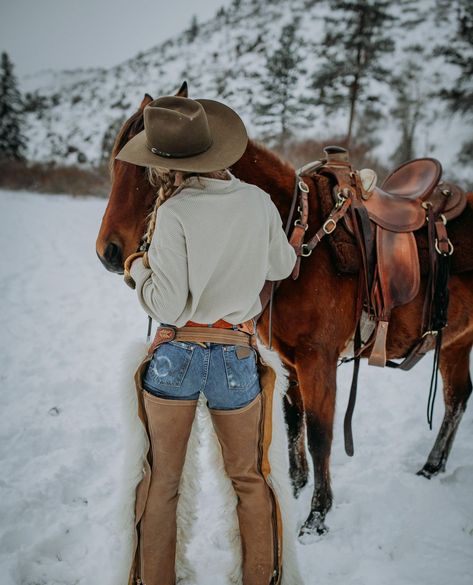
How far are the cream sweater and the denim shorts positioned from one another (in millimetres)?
149

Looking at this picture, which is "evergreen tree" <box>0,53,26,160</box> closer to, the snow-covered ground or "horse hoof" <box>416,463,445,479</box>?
the snow-covered ground

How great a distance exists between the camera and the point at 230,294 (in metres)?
1.32

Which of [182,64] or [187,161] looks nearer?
[187,161]

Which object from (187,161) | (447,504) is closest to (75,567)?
(187,161)

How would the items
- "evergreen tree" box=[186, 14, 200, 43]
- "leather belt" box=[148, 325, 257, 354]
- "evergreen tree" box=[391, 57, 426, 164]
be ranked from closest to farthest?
"leather belt" box=[148, 325, 257, 354], "evergreen tree" box=[391, 57, 426, 164], "evergreen tree" box=[186, 14, 200, 43]

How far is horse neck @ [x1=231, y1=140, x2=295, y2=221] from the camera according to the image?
2043 millimetres

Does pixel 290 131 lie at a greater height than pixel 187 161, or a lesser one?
lesser

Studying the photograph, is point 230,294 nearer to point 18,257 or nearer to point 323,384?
point 323,384

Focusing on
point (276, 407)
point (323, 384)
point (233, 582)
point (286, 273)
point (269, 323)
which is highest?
point (286, 273)

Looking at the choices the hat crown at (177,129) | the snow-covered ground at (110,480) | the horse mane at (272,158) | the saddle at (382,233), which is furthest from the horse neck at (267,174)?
the snow-covered ground at (110,480)

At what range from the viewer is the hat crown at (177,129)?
1.18 metres

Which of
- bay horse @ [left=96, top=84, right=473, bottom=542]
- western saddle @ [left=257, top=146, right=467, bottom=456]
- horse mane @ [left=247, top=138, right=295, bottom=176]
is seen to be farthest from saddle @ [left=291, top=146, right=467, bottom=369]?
horse mane @ [left=247, top=138, right=295, bottom=176]

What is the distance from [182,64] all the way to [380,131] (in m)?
33.3

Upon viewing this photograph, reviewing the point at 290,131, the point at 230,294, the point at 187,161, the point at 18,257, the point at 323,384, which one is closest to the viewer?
the point at 187,161
